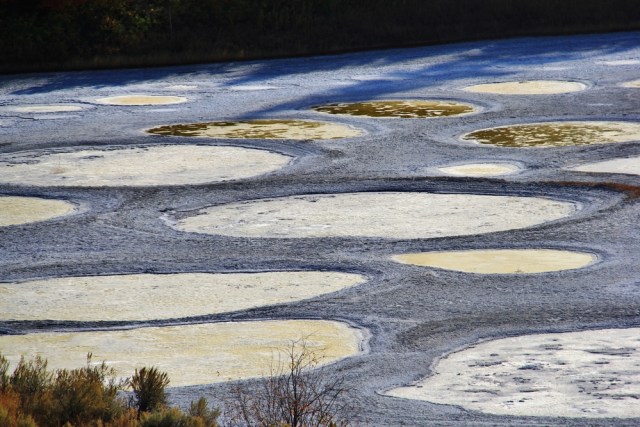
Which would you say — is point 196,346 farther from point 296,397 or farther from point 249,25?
point 249,25

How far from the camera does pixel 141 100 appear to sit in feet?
76.8

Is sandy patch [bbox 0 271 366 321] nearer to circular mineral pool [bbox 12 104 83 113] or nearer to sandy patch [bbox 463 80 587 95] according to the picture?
circular mineral pool [bbox 12 104 83 113]

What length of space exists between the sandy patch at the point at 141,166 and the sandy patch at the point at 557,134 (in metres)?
3.34

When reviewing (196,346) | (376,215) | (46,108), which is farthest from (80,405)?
(46,108)

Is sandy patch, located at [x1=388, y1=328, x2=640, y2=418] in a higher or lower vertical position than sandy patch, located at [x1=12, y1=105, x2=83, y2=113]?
lower

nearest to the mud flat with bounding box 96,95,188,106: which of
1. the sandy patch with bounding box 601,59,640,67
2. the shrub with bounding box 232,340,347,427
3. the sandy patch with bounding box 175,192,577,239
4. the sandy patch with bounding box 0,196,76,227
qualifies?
the sandy patch with bounding box 0,196,76,227

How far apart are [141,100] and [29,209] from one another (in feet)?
30.8

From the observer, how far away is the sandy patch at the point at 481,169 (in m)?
15.6

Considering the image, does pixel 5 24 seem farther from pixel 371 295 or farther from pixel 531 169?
pixel 371 295

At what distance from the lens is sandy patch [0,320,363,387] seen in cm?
863

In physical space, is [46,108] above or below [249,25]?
below

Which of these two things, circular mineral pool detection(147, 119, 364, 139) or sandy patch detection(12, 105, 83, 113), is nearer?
circular mineral pool detection(147, 119, 364, 139)

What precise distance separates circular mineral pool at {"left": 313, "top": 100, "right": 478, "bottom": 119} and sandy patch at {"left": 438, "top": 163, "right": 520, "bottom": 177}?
454 centimetres

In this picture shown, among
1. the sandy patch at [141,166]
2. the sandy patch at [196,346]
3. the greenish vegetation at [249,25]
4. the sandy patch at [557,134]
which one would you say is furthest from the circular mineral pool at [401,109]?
the sandy patch at [196,346]
